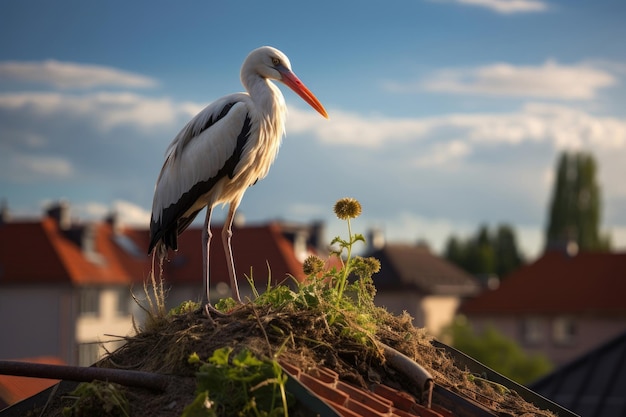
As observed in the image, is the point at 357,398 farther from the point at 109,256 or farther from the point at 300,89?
the point at 109,256

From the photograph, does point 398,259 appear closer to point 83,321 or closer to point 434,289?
point 434,289

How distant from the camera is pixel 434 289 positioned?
289 feet

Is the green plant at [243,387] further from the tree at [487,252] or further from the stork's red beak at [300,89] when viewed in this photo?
the tree at [487,252]

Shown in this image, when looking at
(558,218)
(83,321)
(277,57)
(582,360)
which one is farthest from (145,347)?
(558,218)

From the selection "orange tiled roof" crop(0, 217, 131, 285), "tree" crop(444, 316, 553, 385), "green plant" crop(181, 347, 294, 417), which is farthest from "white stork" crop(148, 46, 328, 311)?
"orange tiled roof" crop(0, 217, 131, 285)

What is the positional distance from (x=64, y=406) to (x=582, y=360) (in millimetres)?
15967

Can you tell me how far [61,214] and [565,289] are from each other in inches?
1477

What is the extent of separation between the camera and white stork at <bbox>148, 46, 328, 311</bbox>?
8.05 metres

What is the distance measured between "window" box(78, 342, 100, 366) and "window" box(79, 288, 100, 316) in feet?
217

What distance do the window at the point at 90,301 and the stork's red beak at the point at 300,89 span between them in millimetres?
65147

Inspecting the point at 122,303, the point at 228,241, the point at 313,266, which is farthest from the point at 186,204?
the point at 122,303

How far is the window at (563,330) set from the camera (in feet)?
282

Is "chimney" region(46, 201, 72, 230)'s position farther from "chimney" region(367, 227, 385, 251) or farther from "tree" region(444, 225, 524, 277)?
"tree" region(444, 225, 524, 277)

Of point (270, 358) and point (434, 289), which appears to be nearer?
point (270, 358)
